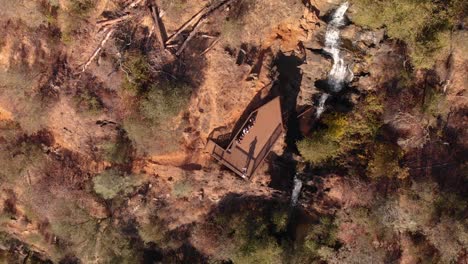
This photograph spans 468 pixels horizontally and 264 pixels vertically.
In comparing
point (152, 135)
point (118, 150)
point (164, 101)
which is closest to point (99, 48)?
point (164, 101)

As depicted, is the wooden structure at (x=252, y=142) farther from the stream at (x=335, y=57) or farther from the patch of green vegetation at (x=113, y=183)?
the patch of green vegetation at (x=113, y=183)

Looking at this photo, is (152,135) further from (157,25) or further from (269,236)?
(269,236)

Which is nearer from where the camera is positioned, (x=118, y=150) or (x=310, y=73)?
(x=118, y=150)

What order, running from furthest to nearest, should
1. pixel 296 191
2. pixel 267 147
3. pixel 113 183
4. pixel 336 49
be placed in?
pixel 296 191, pixel 336 49, pixel 267 147, pixel 113 183

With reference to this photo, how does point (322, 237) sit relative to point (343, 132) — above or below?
below

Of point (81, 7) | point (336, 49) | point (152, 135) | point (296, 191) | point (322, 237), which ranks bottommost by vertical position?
point (322, 237)

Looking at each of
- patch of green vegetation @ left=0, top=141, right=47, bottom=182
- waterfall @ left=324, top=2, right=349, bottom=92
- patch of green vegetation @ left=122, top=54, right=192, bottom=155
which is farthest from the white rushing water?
patch of green vegetation @ left=0, top=141, right=47, bottom=182

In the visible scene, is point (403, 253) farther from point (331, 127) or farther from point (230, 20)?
point (230, 20)
